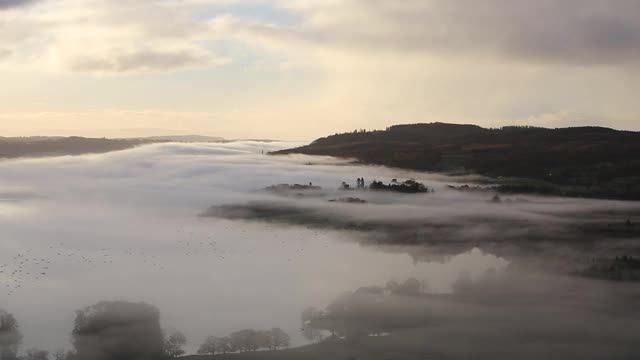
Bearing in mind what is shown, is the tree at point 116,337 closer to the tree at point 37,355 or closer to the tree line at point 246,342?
the tree at point 37,355

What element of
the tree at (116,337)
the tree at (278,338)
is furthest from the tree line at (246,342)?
the tree at (116,337)

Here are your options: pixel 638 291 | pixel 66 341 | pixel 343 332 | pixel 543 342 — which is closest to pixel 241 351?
pixel 343 332

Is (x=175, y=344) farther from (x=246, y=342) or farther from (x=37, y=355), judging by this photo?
(x=37, y=355)

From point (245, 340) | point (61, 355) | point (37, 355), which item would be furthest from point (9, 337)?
point (245, 340)

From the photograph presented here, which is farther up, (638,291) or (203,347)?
(638,291)

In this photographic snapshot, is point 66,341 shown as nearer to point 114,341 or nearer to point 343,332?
point 114,341

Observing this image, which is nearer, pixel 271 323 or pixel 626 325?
pixel 626 325
